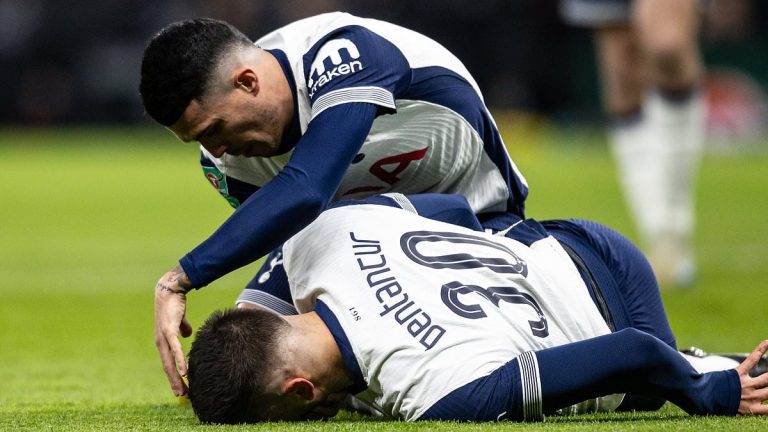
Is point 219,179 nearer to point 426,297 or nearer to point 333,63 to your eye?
point 333,63

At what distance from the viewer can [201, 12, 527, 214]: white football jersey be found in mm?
3496

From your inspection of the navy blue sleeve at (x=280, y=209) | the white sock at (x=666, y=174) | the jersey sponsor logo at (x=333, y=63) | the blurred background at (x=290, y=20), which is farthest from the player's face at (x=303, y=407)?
the blurred background at (x=290, y=20)

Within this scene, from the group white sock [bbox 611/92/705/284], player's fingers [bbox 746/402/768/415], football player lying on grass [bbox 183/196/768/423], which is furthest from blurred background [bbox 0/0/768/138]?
player's fingers [bbox 746/402/768/415]

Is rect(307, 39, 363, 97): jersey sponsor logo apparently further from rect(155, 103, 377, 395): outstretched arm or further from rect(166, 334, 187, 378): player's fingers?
rect(166, 334, 187, 378): player's fingers

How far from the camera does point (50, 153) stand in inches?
779

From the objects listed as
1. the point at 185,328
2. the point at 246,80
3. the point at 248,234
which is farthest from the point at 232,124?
the point at 185,328

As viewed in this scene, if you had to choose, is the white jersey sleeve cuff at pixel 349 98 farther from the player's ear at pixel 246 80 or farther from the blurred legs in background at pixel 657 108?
the blurred legs in background at pixel 657 108

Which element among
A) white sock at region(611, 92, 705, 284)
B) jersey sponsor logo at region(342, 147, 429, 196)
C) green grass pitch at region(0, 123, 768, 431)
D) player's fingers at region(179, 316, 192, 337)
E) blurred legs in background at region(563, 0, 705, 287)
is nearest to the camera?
player's fingers at region(179, 316, 192, 337)

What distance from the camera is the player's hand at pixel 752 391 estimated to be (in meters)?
2.97

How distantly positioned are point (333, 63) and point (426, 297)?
2.39 feet

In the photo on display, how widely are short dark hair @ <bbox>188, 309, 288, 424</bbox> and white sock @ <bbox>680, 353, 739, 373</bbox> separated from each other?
120cm

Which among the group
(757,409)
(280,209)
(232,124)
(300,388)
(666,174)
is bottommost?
(666,174)

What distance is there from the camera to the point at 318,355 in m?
2.93

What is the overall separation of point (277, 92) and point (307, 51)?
0.57 ft
